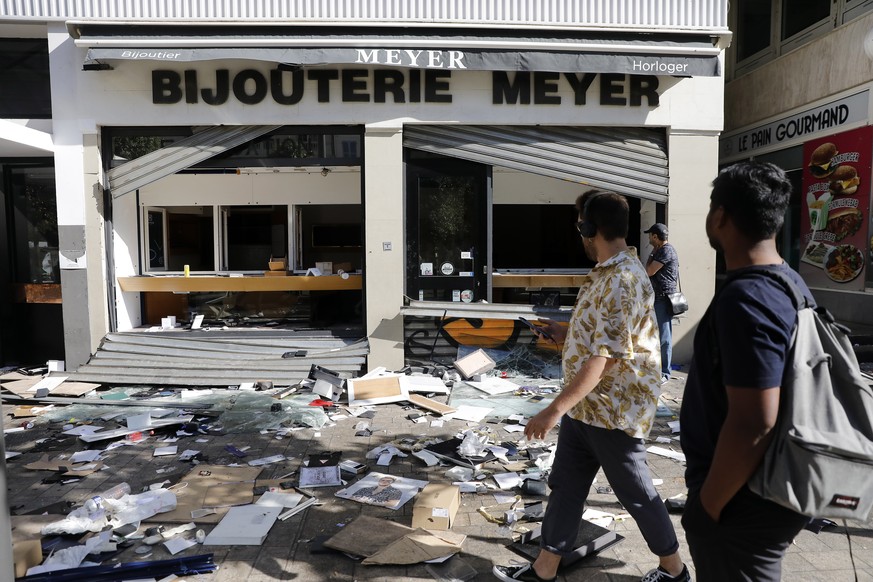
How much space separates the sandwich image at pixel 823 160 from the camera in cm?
973

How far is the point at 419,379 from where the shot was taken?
309 inches

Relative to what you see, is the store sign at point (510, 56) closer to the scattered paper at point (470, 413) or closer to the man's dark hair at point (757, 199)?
the scattered paper at point (470, 413)

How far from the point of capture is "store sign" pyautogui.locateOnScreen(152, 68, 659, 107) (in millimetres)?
8156

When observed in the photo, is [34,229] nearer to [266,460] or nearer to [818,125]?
[266,460]

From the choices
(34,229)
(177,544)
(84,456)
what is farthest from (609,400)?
(34,229)

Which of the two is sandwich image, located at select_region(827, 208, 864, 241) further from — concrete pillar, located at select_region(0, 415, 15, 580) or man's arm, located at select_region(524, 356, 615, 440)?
concrete pillar, located at select_region(0, 415, 15, 580)

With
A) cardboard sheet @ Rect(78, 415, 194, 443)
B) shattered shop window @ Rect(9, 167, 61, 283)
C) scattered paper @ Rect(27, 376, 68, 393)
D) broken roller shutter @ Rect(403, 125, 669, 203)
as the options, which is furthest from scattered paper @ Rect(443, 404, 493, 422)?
shattered shop window @ Rect(9, 167, 61, 283)

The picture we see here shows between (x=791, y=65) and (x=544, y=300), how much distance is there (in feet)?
19.7

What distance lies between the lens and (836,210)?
974cm

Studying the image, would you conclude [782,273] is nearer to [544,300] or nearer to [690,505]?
[690,505]

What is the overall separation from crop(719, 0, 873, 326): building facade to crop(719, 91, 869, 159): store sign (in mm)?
17

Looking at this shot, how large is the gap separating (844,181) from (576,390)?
9147 mm

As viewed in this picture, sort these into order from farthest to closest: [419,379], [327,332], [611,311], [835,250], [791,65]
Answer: [791,65] → [835,250] → [327,332] → [419,379] → [611,311]

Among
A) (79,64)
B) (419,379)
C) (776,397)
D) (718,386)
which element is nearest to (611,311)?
(718,386)
